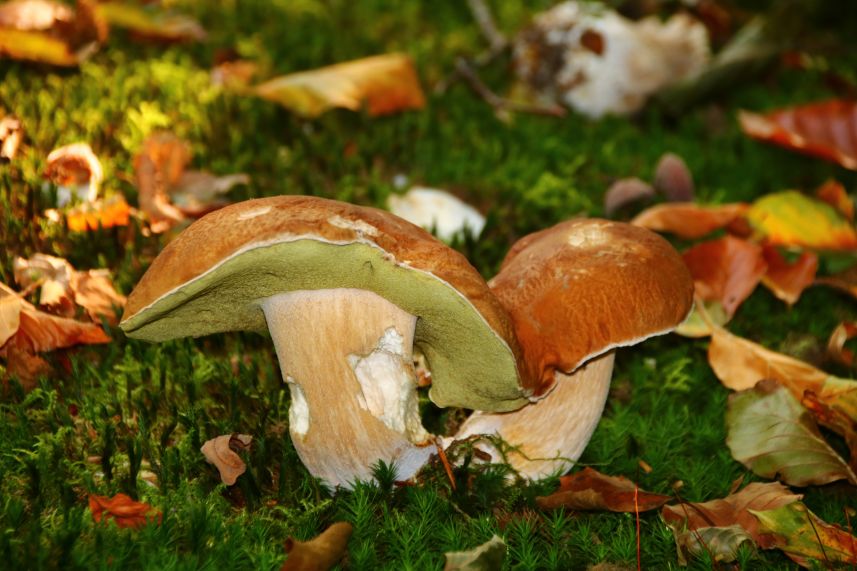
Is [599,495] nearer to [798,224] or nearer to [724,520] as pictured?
[724,520]

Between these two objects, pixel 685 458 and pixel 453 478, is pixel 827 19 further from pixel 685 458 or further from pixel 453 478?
pixel 453 478

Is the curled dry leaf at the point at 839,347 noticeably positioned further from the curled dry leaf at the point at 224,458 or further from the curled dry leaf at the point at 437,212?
the curled dry leaf at the point at 224,458

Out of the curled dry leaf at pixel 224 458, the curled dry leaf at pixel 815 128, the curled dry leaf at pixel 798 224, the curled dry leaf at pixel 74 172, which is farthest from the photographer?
the curled dry leaf at pixel 815 128

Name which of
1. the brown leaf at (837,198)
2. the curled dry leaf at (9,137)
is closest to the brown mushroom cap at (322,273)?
the curled dry leaf at (9,137)

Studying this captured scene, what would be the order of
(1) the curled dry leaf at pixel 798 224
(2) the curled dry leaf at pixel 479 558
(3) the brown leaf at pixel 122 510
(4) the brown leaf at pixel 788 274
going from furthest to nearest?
(1) the curled dry leaf at pixel 798 224, (4) the brown leaf at pixel 788 274, (3) the brown leaf at pixel 122 510, (2) the curled dry leaf at pixel 479 558

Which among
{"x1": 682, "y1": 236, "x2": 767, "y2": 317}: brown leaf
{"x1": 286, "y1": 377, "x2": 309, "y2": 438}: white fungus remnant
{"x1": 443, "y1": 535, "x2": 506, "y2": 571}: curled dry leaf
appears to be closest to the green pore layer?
{"x1": 286, "y1": 377, "x2": 309, "y2": 438}: white fungus remnant

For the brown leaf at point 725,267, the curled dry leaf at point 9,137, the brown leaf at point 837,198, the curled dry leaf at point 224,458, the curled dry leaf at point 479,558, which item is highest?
the curled dry leaf at point 9,137

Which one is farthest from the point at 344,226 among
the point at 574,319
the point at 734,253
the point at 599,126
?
the point at 599,126

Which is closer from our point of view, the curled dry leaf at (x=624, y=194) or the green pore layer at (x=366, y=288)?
the green pore layer at (x=366, y=288)
